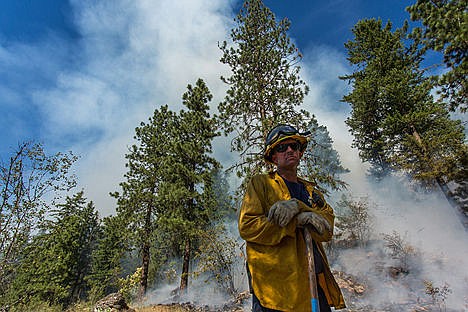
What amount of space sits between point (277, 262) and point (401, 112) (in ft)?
50.4

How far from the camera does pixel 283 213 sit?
156 centimetres

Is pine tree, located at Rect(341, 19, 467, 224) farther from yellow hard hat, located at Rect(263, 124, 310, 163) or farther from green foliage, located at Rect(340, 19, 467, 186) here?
yellow hard hat, located at Rect(263, 124, 310, 163)

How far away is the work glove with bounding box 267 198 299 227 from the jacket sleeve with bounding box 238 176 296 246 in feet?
0.18

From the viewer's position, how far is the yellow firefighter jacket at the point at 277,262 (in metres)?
1.54

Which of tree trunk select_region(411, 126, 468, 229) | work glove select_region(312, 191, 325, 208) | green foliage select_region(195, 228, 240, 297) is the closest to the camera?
work glove select_region(312, 191, 325, 208)

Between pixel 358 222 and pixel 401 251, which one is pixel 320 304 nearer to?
pixel 401 251

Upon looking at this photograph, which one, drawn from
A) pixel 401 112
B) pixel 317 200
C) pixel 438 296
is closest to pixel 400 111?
pixel 401 112

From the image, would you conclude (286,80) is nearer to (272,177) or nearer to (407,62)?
(272,177)

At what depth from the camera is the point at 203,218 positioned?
12.9 meters

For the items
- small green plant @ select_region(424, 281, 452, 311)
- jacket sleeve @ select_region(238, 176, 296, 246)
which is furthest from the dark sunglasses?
small green plant @ select_region(424, 281, 452, 311)

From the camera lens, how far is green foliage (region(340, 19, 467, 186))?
10453mm

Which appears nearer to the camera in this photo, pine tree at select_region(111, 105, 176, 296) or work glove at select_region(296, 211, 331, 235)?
work glove at select_region(296, 211, 331, 235)

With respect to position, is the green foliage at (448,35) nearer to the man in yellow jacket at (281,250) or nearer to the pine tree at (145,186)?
the man in yellow jacket at (281,250)

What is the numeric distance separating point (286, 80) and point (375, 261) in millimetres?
11276
